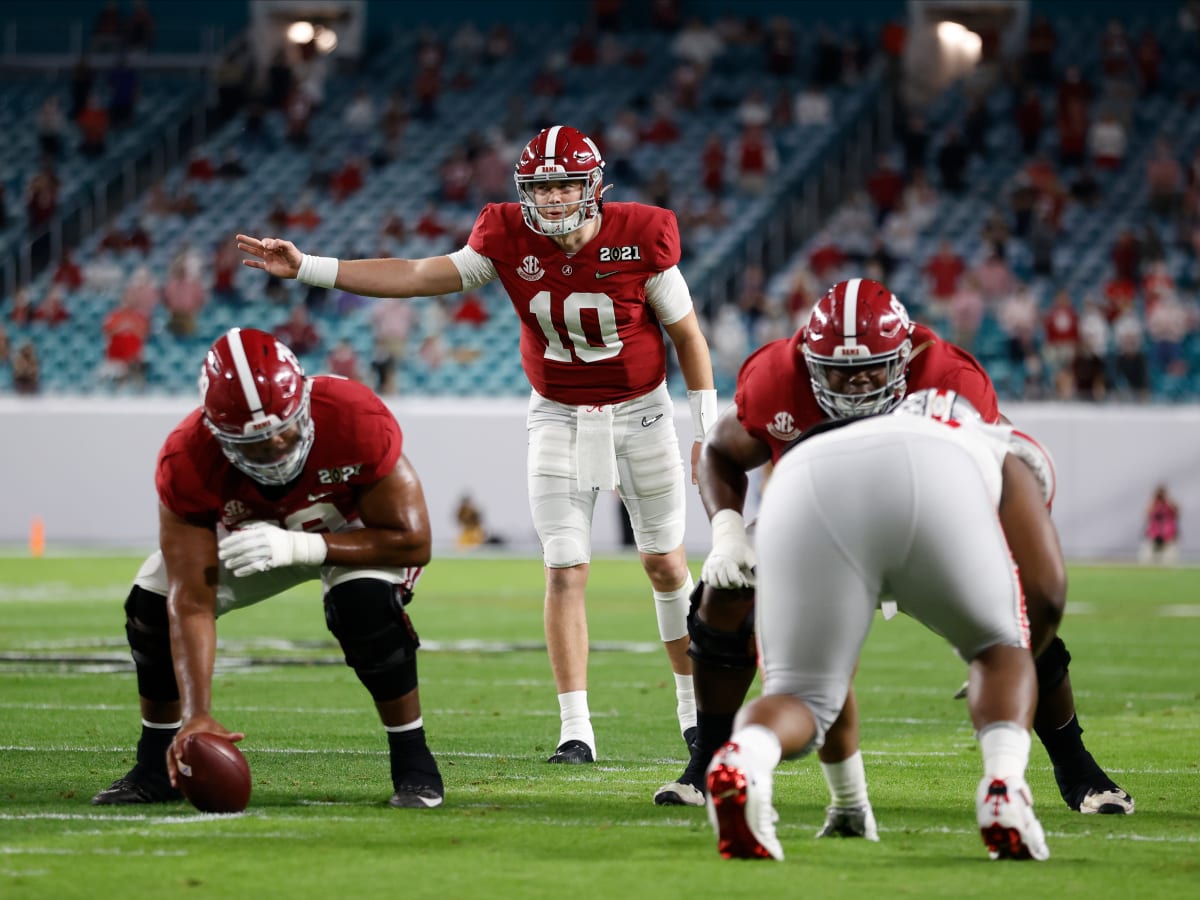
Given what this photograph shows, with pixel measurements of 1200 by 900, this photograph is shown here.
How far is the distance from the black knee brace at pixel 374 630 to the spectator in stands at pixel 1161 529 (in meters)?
14.9

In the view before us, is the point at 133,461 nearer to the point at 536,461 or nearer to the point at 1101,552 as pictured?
the point at 1101,552

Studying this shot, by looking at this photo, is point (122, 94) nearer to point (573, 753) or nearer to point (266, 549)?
point (573, 753)

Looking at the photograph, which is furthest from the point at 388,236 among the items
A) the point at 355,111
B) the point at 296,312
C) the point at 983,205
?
the point at 983,205

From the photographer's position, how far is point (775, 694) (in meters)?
4.03

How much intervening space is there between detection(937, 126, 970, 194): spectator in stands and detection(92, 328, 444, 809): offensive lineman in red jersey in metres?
17.7

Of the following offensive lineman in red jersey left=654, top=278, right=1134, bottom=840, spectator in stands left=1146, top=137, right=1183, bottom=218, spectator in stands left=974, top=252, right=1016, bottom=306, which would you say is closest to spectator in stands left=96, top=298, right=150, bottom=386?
spectator in stands left=974, top=252, right=1016, bottom=306

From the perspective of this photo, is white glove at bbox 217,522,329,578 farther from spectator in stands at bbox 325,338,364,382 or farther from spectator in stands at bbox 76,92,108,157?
spectator in stands at bbox 76,92,108,157

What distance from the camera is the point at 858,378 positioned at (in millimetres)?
4461

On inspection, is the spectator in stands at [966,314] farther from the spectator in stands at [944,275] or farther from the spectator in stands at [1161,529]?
the spectator in stands at [1161,529]

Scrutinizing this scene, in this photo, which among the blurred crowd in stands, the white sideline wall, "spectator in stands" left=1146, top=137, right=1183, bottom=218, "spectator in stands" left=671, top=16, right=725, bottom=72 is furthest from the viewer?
"spectator in stands" left=671, top=16, right=725, bottom=72

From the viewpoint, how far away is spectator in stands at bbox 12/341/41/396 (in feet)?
69.5

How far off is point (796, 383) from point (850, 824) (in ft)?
3.55

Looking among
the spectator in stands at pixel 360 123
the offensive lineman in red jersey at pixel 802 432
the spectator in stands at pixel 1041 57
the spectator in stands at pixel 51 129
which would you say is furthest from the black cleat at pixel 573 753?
the spectator in stands at pixel 51 129

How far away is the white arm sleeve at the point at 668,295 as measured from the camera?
6324 millimetres
